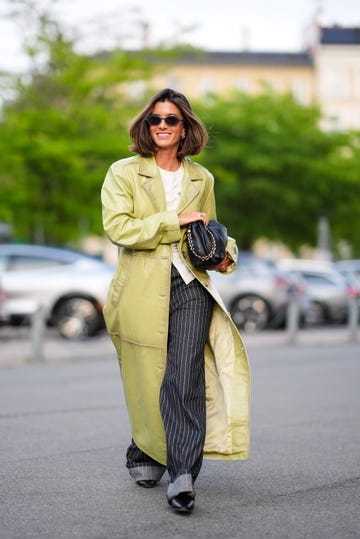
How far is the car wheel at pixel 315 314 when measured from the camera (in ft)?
81.9

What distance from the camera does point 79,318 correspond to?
18203 millimetres

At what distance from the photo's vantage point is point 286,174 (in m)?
46.2

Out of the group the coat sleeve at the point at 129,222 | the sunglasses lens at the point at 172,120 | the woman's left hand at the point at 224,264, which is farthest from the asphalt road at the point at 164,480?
the sunglasses lens at the point at 172,120

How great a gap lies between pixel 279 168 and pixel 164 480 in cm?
4018

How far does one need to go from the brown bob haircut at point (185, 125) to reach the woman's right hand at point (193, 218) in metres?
0.35

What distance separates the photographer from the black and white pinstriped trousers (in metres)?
4.95

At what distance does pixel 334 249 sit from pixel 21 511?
71833 mm

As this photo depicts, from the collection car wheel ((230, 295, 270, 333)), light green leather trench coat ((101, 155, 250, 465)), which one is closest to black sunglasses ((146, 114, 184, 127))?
light green leather trench coat ((101, 155, 250, 465))

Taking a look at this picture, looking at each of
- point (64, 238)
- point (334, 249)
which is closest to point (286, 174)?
point (64, 238)

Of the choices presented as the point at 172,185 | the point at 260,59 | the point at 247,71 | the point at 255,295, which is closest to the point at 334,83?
the point at 260,59

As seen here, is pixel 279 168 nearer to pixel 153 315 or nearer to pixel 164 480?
pixel 164 480

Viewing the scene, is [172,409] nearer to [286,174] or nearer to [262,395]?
[262,395]

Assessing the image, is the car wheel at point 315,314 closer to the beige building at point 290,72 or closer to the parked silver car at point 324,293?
the parked silver car at point 324,293

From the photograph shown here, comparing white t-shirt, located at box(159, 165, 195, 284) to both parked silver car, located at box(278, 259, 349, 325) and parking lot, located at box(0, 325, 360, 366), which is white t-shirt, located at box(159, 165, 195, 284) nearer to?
parking lot, located at box(0, 325, 360, 366)
